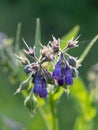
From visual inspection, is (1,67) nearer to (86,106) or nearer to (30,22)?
(86,106)

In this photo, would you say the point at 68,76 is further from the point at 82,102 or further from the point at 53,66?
the point at 82,102

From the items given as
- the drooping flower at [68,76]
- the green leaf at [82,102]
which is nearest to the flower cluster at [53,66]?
the drooping flower at [68,76]

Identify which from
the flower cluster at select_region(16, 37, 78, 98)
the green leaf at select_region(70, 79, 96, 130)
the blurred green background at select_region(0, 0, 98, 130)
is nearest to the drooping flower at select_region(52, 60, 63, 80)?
the flower cluster at select_region(16, 37, 78, 98)

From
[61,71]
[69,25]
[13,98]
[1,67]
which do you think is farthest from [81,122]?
[69,25]

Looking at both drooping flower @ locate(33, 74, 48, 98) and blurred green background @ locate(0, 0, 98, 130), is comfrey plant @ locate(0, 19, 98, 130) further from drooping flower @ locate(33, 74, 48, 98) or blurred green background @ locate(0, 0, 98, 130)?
blurred green background @ locate(0, 0, 98, 130)

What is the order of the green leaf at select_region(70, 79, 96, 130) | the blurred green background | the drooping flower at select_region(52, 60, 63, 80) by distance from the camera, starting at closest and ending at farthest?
the drooping flower at select_region(52, 60, 63, 80), the green leaf at select_region(70, 79, 96, 130), the blurred green background

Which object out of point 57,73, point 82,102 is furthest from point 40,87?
point 82,102

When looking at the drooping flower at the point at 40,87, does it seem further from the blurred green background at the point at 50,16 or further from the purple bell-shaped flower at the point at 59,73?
the blurred green background at the point at 50,16

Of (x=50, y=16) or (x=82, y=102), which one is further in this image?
(x=50, y=16)
